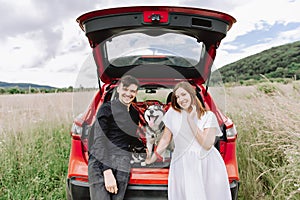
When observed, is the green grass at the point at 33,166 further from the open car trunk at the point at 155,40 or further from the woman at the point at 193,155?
the woman at the point at 193,155

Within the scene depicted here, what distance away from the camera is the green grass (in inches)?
146

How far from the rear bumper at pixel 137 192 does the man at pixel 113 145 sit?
62 mm

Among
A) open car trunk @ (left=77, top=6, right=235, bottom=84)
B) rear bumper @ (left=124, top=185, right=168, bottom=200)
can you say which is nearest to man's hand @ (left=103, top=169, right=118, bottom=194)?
rear bumper @ (left=124, top=185, right=168, bottom=200)

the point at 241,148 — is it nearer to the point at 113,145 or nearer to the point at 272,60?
the point at 113,145

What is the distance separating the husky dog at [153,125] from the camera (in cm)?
309

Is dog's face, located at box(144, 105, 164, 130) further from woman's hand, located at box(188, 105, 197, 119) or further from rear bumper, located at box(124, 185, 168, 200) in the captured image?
rear bumper, located at box(124, 185, 168, 200)

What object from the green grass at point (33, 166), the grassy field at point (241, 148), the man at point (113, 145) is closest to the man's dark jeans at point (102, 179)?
the man at point (113, 145)

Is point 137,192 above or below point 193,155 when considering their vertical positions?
below

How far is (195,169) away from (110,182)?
647mm

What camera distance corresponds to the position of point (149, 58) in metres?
3.43

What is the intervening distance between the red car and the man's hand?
0.37 ft

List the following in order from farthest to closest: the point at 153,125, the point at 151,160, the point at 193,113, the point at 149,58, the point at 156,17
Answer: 1. the point at 149,58
2. the point at 153,125
3. the point at 151,160
4. the point at 193,113
5. the point at 156,17

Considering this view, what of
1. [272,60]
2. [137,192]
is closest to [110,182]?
[137,192]

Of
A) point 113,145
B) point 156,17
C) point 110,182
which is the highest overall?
point 156,17
